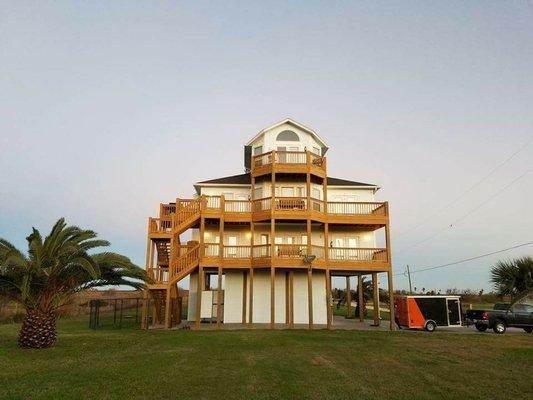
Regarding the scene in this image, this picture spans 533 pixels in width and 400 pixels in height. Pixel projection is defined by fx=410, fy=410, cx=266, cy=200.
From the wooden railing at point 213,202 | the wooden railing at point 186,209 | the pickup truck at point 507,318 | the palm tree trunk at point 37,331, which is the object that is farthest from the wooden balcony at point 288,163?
the palm tree trunk at point 37,331

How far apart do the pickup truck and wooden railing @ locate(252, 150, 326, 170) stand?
13.4m

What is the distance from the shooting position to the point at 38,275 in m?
14.9

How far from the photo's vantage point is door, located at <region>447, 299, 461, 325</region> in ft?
81.4

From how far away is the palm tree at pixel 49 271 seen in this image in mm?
14961

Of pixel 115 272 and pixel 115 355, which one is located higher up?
pixel 115 272

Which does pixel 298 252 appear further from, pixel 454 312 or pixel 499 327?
pixel 499 327

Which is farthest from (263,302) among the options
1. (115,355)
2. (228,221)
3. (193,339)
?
(115,355)

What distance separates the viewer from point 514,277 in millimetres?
26219

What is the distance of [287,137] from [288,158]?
10.2 ft

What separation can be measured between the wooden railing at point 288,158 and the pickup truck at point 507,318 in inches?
527

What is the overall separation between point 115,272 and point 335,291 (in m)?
66.0

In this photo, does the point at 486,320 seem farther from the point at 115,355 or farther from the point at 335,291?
the point at 335,291

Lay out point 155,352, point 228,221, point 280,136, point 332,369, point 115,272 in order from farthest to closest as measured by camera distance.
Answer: point 280,136, point 228,221, point 115,272, point 155,352, point 332,369

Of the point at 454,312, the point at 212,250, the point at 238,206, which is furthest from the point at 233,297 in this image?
the point at 454,312
